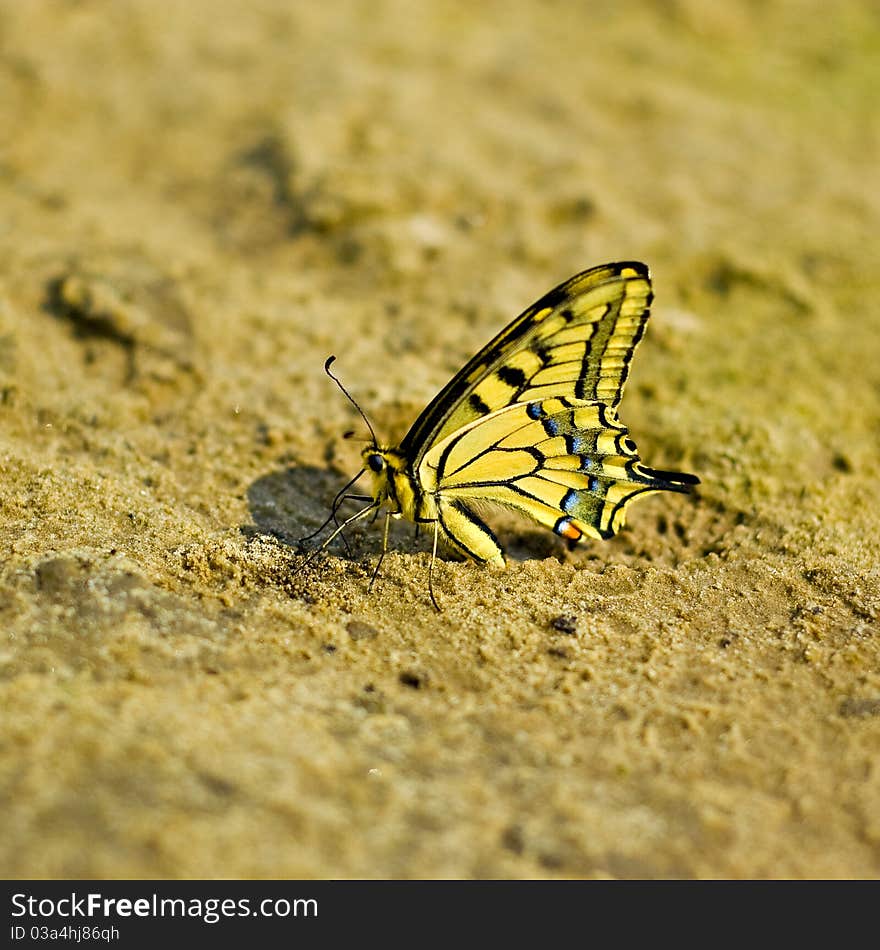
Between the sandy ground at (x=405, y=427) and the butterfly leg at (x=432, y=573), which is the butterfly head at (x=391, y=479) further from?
the sandy ground at (x=405, y=427)

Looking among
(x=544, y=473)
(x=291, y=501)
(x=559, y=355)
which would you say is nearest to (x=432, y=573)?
(x=544, y=473)

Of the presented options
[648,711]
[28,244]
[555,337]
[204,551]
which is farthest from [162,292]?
[648,711]

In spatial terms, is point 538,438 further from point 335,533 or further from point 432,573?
point 335,533

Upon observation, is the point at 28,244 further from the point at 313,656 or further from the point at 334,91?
the point at 313,656

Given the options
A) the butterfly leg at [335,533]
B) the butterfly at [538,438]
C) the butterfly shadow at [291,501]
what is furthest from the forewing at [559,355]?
the butterfly shadow at [291,501]

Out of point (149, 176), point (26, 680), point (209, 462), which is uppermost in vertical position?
point (149, 176)

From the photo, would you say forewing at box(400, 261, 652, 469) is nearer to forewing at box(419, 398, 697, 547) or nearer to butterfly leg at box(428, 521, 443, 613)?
forewing at box(419, 398, 697, 547)

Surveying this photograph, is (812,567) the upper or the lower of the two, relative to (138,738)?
upper
